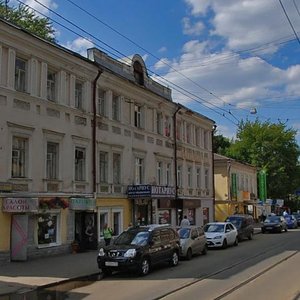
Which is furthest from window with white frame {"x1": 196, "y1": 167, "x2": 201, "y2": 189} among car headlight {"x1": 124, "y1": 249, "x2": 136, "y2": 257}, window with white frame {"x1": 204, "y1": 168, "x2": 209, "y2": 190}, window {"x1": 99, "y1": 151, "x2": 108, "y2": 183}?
car headlight {"x1": 124, "y1": 249, "x2": 136, "y2": 257}

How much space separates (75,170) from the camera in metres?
23.9

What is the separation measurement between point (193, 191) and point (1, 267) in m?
22.2

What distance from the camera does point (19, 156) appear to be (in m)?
20.5

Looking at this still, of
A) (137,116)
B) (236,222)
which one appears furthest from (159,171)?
(236,222)

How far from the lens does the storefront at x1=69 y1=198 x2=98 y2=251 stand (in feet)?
77.2

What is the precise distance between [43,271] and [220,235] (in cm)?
1197

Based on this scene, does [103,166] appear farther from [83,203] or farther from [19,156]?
[19,156]

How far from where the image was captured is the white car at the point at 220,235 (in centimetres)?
2572

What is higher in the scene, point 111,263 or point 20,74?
point 20,74

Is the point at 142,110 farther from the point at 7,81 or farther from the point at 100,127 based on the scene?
the point at 7,81

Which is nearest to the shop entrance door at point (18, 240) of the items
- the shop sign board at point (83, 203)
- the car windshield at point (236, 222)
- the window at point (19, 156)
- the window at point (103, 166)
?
the window at point (19, 156)

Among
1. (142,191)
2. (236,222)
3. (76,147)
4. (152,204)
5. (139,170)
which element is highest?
(76,147)

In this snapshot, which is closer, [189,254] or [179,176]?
[189,254]

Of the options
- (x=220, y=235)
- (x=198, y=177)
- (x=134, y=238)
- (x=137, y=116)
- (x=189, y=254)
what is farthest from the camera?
(x=198, y=177)
